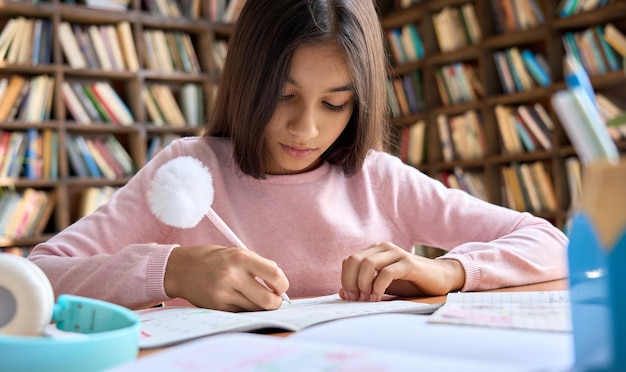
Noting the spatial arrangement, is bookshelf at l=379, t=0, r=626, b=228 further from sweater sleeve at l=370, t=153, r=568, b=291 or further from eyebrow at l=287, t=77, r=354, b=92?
eyebrow at l=287, t=77, r=354, b=92

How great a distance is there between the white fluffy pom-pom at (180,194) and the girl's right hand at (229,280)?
0.07 m

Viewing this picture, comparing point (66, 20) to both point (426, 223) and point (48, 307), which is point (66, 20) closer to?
point (426, 223)

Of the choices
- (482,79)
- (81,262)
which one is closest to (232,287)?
(81,262)

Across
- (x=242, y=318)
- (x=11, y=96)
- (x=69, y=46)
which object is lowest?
(x=242, y=318)

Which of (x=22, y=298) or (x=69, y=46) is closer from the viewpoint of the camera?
(x=22, y=298)

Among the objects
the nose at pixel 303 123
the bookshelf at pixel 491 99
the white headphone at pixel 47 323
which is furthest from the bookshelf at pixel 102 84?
the white headphone at pixel 47 323

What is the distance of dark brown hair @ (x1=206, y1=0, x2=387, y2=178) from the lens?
1.19m

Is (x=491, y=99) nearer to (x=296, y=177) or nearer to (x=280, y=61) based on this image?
(x=296, y=177)

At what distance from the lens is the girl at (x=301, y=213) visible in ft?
3.12

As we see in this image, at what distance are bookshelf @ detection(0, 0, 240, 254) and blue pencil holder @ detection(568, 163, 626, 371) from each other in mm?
3489

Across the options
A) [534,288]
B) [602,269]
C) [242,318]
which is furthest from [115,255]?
[602,269]

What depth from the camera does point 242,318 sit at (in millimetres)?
757

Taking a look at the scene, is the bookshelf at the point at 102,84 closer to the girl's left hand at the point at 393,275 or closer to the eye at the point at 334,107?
the eye at the point at 334,107

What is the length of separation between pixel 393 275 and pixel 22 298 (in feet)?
1.68
